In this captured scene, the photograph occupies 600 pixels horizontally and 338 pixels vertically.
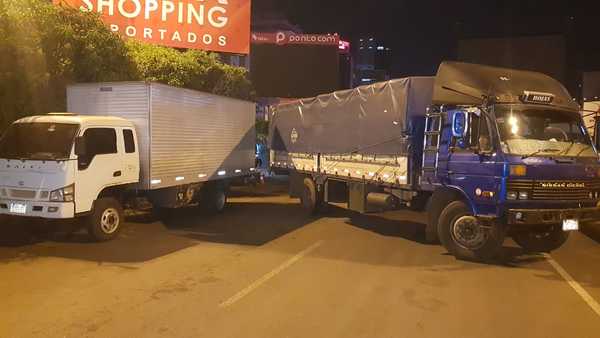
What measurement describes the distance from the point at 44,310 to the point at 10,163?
461 cm

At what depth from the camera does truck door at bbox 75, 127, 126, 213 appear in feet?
31.9

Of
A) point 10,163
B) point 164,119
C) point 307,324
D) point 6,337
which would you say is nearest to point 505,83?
point 307,324

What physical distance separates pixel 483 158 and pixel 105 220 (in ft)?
22.6

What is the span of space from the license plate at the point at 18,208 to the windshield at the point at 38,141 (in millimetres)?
831

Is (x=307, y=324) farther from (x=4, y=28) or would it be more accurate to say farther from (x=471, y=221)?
(x=4, y=28)

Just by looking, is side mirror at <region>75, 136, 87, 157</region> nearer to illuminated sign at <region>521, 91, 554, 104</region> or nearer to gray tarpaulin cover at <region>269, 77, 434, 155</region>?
gray tarpaulin cover at <region>269, 77, 434, 155</region>

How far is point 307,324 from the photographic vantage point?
5.73m

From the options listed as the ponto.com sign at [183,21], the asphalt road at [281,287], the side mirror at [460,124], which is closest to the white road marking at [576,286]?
the asphalt road at [281,287]

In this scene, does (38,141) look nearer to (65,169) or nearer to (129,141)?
(65,169)

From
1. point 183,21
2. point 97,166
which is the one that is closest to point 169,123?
point 97,166

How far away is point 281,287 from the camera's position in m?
7.24

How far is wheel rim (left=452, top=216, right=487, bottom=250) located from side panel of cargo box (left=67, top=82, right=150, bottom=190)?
632cm

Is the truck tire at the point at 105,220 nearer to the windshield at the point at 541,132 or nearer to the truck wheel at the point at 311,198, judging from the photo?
the truck wheel at the point at 311,198

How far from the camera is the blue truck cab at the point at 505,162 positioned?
8484 millimetres
